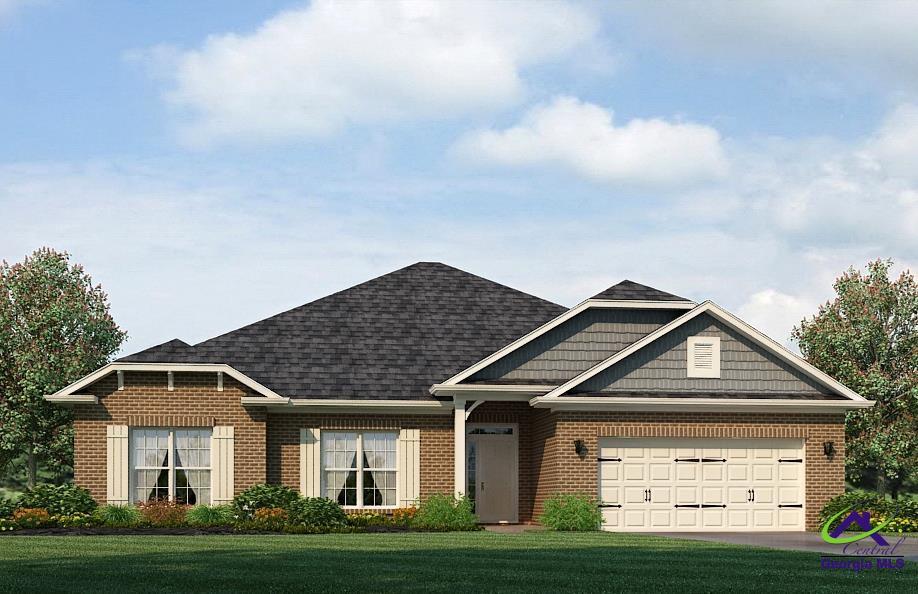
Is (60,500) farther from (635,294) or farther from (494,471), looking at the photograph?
(635,294)

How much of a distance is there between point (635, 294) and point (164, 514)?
12124 mm

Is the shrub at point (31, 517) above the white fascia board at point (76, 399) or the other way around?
the other way around

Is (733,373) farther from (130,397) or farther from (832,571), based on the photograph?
(130,397)

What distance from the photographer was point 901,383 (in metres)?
41.4

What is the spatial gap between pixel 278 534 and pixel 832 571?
1177cm

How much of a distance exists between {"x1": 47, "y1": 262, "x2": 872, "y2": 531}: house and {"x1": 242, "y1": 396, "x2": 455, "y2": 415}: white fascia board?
0.05 metres

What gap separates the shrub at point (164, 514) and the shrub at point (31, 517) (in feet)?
6.57

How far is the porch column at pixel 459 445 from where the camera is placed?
2803cm

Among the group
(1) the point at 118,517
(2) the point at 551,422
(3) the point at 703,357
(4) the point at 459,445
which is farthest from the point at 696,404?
(1) the point at 118,517

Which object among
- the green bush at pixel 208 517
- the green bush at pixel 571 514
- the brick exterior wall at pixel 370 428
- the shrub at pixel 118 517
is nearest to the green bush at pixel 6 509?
the shrub at pixel 118 517

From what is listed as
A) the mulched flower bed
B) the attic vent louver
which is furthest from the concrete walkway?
the mulched flower bed

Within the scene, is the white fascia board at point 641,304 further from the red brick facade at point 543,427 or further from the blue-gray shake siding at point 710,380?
the red brick facade at point 543,427

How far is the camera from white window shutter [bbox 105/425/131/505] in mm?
27891

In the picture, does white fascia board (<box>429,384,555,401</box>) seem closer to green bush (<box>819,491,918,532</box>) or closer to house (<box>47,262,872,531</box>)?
house (<box>47,262,872,531</box>)
